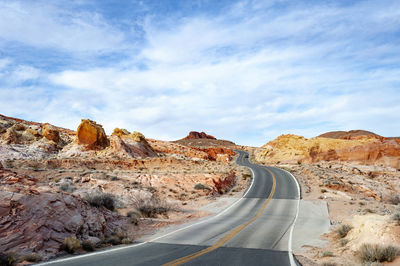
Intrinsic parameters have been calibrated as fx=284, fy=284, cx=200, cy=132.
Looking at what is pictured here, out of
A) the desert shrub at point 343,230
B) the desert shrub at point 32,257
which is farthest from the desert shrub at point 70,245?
the desert shrub at point 343,230

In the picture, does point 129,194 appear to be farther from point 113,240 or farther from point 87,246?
point 87,246

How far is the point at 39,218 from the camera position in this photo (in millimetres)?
9820

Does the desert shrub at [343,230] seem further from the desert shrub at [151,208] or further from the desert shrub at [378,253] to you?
the desert shrub at [151,208]

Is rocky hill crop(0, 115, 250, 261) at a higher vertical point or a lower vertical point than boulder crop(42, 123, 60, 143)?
lower

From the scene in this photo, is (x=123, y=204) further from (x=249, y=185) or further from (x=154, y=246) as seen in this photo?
(x=249, y=185)

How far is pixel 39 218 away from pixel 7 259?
2.16 meters

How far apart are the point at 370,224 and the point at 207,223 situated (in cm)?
935

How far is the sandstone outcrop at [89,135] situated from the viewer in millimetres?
51719

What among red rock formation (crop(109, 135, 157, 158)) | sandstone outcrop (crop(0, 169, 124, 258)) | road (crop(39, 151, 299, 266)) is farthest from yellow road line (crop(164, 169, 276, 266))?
red rock formation (crop(109, 135, 157, 158))

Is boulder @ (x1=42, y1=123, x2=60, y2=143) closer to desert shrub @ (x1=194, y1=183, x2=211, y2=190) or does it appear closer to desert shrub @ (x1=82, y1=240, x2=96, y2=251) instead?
desert shrub @ (x1=194, y1=183, x2=211, y2=190)

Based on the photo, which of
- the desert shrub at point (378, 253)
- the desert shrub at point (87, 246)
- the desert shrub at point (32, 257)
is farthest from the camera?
the desert shrub at point (87, 246)

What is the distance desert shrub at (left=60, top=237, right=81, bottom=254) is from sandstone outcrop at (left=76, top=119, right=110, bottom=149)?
44.2 m

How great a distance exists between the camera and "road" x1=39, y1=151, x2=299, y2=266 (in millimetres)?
8828

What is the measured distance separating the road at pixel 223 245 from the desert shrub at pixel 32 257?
499 millimetres
